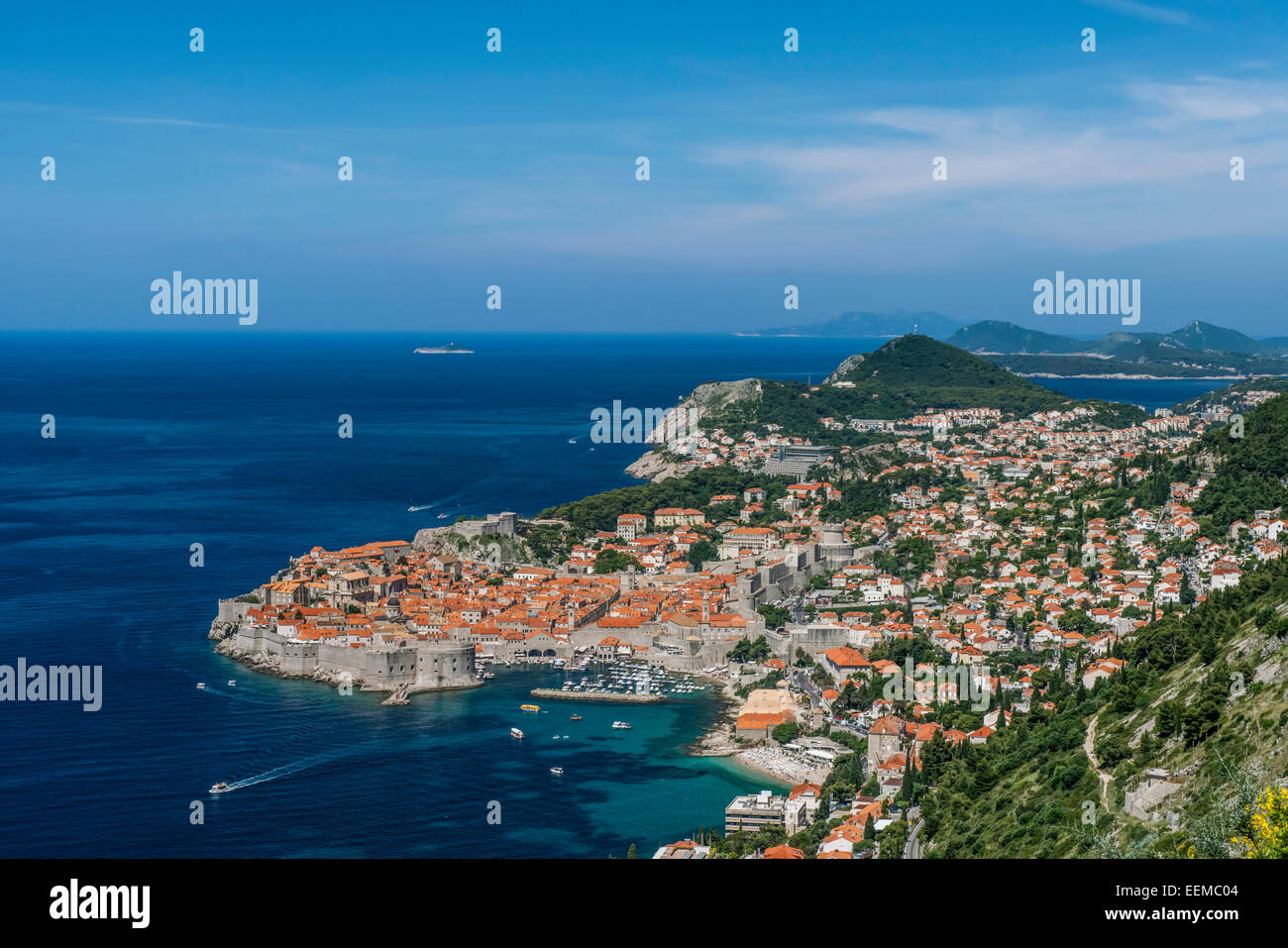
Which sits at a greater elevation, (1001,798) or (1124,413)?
(1124,413)

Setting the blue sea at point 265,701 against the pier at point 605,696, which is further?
the pier at point 605,696

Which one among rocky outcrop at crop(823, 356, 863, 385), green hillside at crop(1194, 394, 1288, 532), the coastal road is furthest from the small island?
the coastal road

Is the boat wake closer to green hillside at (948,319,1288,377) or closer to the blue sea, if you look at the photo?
the blue sea

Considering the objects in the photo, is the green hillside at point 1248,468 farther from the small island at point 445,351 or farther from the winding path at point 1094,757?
the small island at point 445,351

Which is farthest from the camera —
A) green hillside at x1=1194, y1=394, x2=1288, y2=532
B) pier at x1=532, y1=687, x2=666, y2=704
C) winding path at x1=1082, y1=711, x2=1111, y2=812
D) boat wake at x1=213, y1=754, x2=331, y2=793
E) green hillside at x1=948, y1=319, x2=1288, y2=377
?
green hillside at x1=948, y1=319, x2=1288, y2=377

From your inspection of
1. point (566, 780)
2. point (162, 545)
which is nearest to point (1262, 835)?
point (566, 780)

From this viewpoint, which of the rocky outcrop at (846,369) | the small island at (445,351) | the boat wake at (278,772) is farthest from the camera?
the small island at (445,351)

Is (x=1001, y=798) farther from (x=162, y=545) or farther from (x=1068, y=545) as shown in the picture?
(x=162, y=545)

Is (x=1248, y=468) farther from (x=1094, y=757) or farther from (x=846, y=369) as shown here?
(x=846, y=369)

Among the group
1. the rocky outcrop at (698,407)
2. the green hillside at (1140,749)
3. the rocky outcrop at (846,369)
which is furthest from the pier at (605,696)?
the rocky outcrop at (846,369)
